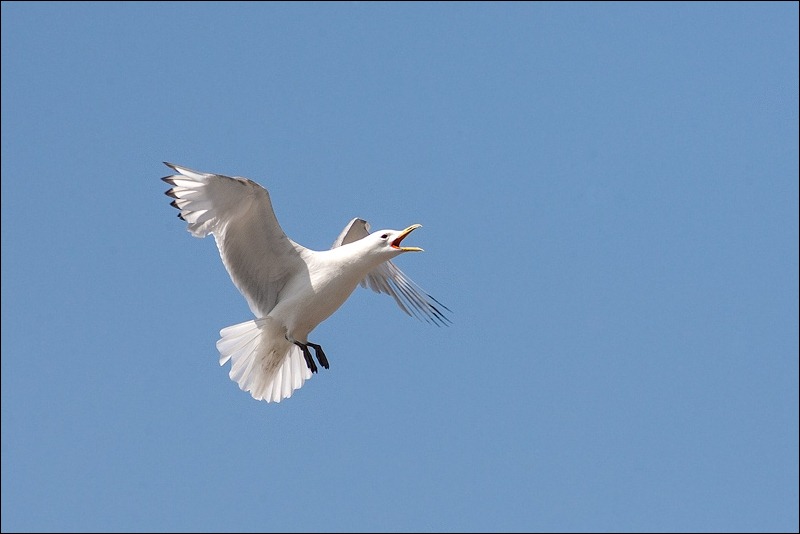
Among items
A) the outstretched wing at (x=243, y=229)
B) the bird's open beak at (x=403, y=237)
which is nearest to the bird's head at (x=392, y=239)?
the bird's open beak at (x=403, y=237)

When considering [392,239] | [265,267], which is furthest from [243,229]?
[392,239]

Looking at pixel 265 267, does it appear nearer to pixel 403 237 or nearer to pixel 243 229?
pixel 243 229

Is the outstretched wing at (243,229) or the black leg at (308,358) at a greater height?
the outstretched wing at (243,229)

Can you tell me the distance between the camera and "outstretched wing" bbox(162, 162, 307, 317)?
11203mm

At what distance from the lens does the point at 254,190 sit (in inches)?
446

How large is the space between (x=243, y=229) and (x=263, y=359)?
134 centimetres

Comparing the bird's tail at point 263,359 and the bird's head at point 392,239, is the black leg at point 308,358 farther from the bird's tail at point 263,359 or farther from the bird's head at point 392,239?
the bird's head at point 392,239

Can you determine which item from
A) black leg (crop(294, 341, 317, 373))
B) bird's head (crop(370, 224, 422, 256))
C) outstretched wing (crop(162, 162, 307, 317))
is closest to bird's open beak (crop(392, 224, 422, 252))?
bird's head (crop(370, 224, 422, 256))

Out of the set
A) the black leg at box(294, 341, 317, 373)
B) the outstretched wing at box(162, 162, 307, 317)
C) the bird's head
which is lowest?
the black leg at box(294, 341, 317, 373)

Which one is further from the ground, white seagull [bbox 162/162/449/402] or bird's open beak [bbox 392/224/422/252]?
bird's open beak [bbox 392/224/422/252]

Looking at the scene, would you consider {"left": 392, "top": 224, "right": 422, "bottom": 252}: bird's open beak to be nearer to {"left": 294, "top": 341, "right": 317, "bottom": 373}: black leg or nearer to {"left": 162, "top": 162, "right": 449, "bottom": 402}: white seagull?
{"left": 162, "top": 162, "right": 449, "bottom": 402}: white seagull

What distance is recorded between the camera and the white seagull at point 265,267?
37.0ft

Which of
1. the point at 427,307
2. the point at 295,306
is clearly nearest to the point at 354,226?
the point at 427,307

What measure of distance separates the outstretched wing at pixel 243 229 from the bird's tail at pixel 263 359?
0.20 meters
